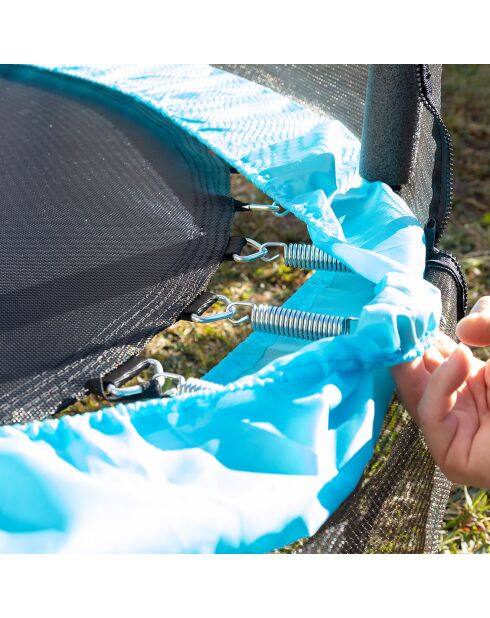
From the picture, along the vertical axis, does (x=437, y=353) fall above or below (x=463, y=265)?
above

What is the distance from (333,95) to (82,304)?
74 centimetres

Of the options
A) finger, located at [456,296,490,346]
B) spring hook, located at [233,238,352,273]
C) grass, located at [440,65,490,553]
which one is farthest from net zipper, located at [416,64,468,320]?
grass, located at [440,65,490,553]

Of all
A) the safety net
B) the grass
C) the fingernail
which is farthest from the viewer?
the grass

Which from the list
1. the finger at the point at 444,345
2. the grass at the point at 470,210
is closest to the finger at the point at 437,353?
the finger at the point at 444,345

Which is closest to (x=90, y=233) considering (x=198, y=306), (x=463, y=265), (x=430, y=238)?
(x=198, y=306)

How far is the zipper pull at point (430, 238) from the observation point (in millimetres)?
1105

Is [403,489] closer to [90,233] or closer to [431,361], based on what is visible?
[431,361]

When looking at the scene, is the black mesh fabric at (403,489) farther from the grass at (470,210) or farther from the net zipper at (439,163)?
the grass at (470,210)

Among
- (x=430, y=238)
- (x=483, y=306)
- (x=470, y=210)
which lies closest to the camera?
(x=483, y=306)

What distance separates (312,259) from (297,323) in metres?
0.19

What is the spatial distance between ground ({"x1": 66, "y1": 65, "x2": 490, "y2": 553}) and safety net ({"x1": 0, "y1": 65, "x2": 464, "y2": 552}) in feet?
0.91

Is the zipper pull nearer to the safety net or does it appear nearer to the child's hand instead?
the safety net

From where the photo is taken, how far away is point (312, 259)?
3.54 ft

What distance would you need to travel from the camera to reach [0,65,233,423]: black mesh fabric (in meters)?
0.92
